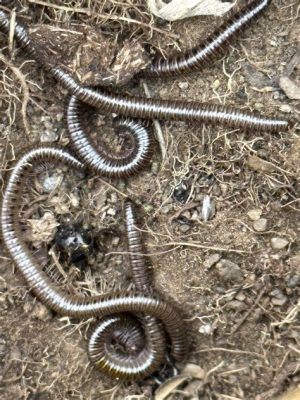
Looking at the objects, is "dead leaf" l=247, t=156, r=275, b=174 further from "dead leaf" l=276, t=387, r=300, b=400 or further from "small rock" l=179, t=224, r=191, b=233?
"dead leaf" l=276, t=387, r=300, b=400

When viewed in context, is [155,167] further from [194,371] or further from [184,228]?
[194,371]

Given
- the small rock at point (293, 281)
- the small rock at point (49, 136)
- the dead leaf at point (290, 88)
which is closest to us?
the small rock at point (293, 281)

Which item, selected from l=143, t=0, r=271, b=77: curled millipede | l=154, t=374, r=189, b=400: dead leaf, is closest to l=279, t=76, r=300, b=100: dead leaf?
l=143, t=0, r=271, b=77: curled millipede

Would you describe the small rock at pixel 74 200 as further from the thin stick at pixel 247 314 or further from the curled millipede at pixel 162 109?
the thin stick at pixel 247 314

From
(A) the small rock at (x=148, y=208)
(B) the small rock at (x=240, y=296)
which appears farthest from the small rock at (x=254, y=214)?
(A) the small rock at (x=148, y=208)

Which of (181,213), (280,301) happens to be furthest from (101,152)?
(280,301)

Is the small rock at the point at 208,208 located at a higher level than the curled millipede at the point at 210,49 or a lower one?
lower

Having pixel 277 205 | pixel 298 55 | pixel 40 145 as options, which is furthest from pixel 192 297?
pixel 298 55

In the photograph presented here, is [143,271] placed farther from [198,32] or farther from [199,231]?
[198,32]
